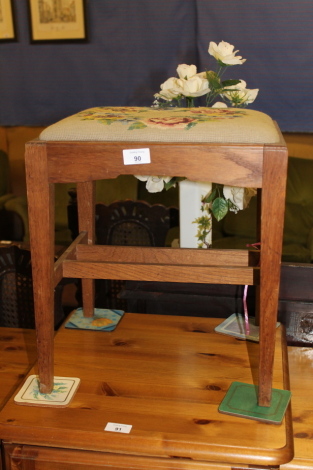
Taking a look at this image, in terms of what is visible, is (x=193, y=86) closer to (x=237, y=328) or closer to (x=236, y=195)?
(x=236, y=195)

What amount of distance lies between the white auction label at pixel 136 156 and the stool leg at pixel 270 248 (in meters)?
0.20

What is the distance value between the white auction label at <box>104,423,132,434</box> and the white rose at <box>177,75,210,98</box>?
0.78 metres

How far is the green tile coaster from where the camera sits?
105 centimetres

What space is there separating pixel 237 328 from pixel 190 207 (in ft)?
1.11

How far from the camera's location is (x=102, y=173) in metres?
1.01

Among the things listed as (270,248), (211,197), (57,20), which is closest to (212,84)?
(211,197)

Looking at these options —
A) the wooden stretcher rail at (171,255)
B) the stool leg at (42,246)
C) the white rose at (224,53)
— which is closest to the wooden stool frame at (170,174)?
the stool leg at (42,246)

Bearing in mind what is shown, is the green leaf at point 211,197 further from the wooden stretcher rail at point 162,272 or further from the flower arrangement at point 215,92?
the wooden stretcher rail at point 162,272

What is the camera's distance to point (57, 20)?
2.94m

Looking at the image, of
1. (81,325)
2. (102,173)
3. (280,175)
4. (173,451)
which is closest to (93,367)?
(81,325)

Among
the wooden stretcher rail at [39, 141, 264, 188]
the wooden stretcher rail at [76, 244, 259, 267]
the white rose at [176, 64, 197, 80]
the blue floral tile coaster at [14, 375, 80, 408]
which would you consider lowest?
the blue floral tile coaster at [14, 375, 80, 408]

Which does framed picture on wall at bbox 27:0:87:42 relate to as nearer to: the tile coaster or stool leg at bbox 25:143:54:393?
the tile coaster

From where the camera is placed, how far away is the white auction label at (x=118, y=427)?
102 centimetres

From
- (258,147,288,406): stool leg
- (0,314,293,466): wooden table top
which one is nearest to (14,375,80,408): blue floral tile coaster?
(0,314,293,466): wooden table top
